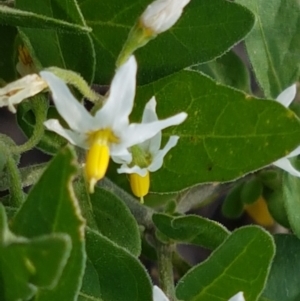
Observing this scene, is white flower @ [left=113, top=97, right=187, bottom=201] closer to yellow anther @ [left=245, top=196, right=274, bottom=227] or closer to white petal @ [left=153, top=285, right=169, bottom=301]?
white petal @ [left=153, top=285, right=169, bottom=301]

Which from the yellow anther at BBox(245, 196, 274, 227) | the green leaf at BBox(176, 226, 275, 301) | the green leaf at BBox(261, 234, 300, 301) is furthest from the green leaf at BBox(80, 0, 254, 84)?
the yellow anther at BBox(245, 196, 274, 227)

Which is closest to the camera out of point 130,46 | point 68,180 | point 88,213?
point 68,180

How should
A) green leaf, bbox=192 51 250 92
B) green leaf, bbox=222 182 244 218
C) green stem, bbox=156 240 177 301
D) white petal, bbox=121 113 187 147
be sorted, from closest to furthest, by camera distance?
white petal, bbox=121 113 187 147
green stem, bbox=156 240 177 301
green leaf, bbox=192 51 250 92
green leaf, bbox=222 182 244 218

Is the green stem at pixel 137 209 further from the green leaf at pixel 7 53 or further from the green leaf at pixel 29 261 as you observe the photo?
the green leaf at pixel 29 261

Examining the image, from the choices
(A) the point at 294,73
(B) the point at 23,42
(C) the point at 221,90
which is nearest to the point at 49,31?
(B) the point at 23,42

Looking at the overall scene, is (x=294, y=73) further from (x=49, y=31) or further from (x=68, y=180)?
(x=68, y=180)

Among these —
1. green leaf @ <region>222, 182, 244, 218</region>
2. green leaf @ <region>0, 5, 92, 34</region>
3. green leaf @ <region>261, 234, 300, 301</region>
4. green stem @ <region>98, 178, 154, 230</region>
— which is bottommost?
green leaf @ <region>222, 182, 244, 218</region>
